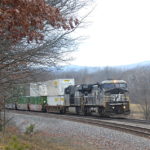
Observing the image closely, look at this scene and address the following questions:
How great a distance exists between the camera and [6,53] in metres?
9.87

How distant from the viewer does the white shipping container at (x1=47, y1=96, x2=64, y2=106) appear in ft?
122

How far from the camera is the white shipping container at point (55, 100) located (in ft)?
122

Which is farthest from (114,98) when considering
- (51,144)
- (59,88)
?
(51,144)

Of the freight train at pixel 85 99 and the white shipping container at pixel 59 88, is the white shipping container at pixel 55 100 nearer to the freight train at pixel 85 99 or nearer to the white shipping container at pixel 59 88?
the freight train at pixel 85 99

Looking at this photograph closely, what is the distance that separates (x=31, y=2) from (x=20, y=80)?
24.2 ft

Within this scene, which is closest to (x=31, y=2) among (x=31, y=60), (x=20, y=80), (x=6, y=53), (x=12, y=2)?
(x=12, y=2)

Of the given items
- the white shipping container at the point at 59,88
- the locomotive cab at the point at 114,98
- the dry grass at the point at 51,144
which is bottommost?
the dry grass at the point at 51,144

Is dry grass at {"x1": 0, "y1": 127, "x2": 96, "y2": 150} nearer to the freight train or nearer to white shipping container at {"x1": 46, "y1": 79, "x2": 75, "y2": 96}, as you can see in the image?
the freight train

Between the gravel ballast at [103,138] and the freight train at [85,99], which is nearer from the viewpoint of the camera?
the gravel ballast at [103,138]

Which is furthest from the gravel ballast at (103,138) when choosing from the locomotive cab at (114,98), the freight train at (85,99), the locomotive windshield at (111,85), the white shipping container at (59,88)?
the white shipping container at (59,88)

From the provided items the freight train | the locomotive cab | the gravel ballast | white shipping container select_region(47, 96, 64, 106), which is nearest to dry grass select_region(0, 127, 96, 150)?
the gravel ballast

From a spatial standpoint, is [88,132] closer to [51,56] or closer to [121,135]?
[121,135]

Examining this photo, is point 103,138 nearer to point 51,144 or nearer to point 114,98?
point 51,144

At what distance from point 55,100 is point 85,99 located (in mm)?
7904
